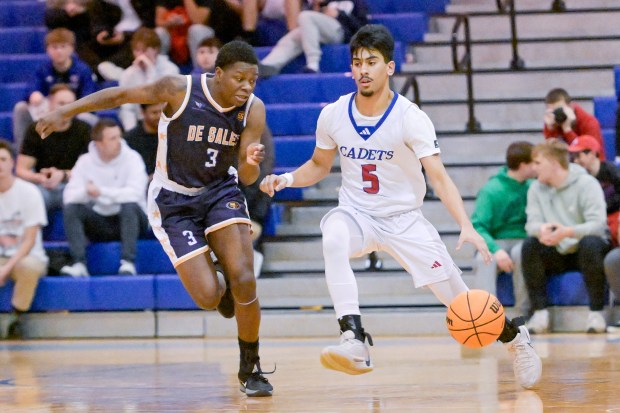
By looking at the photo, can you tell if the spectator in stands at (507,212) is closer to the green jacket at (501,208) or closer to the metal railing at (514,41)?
the green jacket at (501,208)

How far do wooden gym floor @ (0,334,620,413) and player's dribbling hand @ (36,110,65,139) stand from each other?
1251 millimetres

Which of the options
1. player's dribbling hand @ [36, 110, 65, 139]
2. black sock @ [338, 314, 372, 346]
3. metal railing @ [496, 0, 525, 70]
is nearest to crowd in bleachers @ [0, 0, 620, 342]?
metal railing @ [496, 0, 525, 70]

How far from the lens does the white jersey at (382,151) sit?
18.4ft

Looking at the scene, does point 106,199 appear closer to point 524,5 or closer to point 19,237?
point 19,237

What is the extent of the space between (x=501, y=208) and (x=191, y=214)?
3.95 m

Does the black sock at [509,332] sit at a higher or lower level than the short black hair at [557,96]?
lower

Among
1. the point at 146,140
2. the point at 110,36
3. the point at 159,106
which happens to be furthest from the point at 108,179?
the point at 110,36

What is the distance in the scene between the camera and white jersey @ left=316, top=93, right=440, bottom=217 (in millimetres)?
5613

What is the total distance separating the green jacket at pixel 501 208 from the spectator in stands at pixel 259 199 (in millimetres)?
1663

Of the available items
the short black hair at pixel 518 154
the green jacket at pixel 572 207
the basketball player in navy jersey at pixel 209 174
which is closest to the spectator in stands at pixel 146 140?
the short black hair at pixel 518 154

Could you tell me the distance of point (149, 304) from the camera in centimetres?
938

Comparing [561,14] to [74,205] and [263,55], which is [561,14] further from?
[74,205]

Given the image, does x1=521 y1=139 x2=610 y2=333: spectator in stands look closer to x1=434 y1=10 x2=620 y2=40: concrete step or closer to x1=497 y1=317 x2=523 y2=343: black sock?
x1=434 y1=10 x2=620 y2=40: concrete step

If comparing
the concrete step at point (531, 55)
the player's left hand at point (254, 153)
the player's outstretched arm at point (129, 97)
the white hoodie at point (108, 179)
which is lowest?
the white hoodie at point (108, 179)
